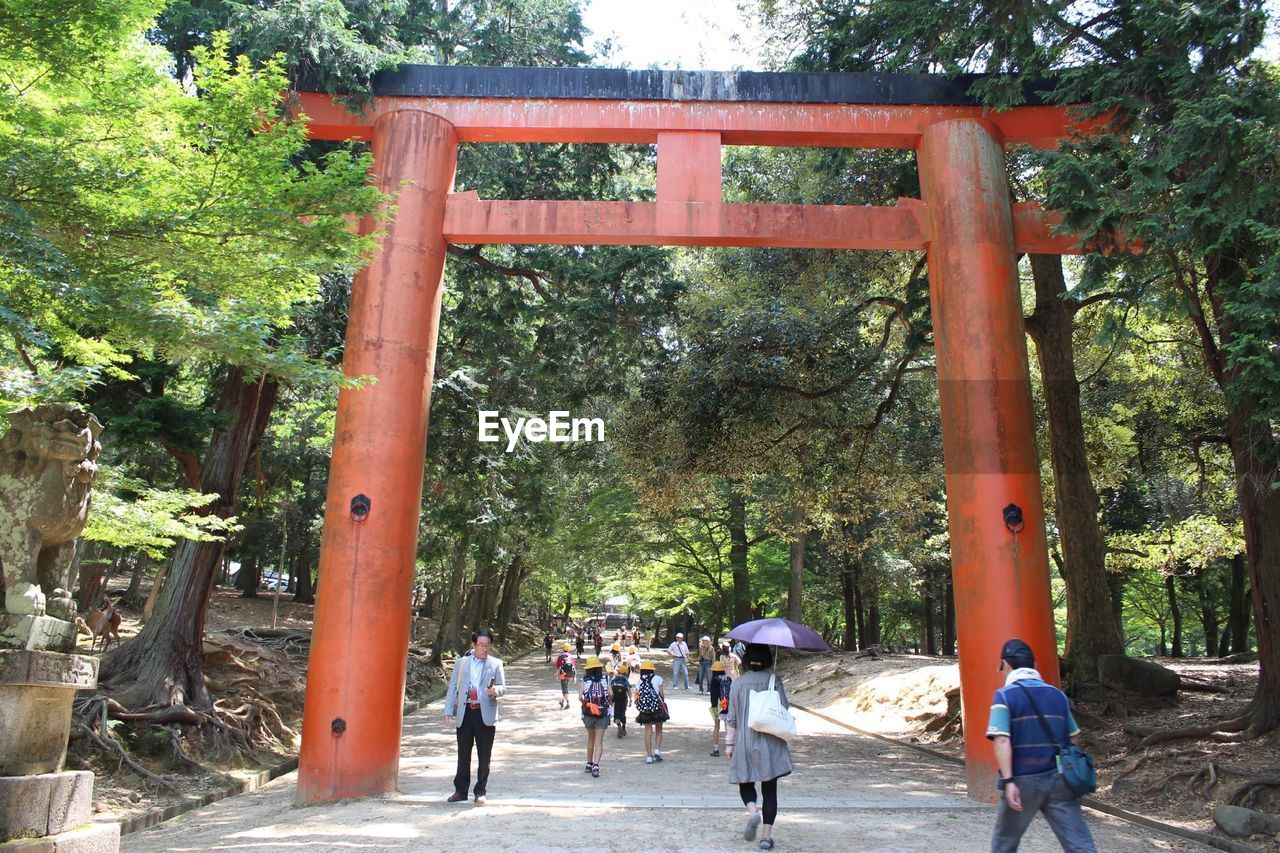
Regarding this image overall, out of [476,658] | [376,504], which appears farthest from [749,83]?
[476,658]

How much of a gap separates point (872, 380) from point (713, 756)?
7.69 metres

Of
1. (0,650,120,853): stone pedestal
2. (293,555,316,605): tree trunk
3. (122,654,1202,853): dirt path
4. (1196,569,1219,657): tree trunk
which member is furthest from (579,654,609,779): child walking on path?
(1196,569,1219,657): tree trunk

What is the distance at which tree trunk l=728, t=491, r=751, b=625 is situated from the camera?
2855cm

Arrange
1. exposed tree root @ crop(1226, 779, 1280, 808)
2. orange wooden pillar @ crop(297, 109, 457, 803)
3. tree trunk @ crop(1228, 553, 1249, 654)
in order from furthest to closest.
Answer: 1. tree trunk @ crop(1228, 553, 1249, 654)
2. orange wooden pillar @ crop(297, 109, 457, 803)
3. exposed tree root @ crop(1226, 779, 1280, 808)

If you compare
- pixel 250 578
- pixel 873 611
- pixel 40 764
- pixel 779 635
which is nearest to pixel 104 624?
pixel 40 764

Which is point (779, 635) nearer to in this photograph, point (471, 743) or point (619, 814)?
point (619, 814)

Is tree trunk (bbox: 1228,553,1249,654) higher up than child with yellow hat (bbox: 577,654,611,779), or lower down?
higher up

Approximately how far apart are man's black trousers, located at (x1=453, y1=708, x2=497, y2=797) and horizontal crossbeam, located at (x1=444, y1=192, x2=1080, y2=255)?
545 cm

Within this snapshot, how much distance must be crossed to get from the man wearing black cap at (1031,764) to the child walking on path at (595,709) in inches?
223

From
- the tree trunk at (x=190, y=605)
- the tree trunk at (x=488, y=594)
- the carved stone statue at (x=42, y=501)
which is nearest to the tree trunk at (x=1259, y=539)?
the carved stone statue at (x=42, y=501)

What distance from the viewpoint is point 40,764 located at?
210 inches

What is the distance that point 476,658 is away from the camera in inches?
322

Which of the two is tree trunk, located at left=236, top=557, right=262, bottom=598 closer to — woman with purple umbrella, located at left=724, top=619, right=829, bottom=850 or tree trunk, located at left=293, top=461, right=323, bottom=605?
tree trunk, located at left=293, top=461, right=323, bottom=605

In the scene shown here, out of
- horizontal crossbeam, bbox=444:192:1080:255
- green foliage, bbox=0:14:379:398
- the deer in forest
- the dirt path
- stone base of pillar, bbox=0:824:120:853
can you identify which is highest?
horizontal crossbeam, bbox=444:192:1080:255
